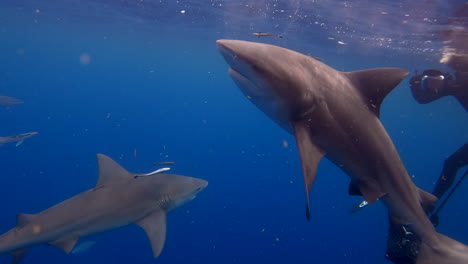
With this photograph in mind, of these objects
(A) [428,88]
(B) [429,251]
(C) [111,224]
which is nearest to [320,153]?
(B) [429,251]

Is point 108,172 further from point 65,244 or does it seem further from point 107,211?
point 65,244

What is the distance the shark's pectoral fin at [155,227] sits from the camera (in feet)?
20.1

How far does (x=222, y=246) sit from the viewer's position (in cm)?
1307

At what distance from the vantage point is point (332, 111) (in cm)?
313

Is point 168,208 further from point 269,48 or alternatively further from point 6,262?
point 6,262

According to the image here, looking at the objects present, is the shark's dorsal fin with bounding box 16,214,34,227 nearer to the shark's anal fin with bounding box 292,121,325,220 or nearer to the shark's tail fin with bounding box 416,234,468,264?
the shark's anal fin with bounding box 292,121,325,220

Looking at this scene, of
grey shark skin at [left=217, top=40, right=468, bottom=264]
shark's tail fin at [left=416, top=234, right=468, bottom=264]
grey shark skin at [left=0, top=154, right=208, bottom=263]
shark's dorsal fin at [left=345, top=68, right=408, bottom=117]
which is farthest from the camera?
grey shark skin at [left=0, top=154, right=208, bottom=263]

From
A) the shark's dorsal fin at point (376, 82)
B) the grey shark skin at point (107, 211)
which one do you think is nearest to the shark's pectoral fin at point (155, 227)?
the grey shark skin at point (107, 211)

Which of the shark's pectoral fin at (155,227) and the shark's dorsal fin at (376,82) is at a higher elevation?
the shark's dorsal fin at (376,82)

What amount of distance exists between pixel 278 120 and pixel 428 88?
19.4ft

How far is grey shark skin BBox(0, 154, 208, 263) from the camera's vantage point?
525 centimetres

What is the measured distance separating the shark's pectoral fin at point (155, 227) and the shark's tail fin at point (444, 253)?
4.72 m

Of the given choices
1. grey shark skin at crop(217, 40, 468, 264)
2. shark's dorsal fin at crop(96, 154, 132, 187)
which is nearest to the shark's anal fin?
grey shark skin at crop(217, 40, 468, 264)

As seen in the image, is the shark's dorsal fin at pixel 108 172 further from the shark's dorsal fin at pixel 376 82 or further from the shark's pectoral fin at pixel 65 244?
the shark's dorsal fin at pixel 376 82
